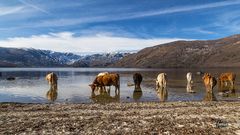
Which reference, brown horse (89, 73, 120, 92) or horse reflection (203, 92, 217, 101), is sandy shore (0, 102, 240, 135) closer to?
horse reflection (203, 92, 217, 101)

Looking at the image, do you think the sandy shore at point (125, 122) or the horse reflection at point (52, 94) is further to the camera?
the horse reflection at point (52, 94)

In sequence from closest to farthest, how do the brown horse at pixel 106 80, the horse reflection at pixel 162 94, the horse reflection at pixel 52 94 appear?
1. the horse reflection at pixel 162 94
2. the horse reflection at pixel 52 94
3. the brown horse at pixel 106 80

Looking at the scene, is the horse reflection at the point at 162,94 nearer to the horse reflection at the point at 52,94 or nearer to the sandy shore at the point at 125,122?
the horse reflection at the point at 52,94

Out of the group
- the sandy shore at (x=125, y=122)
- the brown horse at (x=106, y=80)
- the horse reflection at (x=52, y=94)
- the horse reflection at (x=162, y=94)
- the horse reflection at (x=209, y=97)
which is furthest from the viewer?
the brown horse at (x=106, y=80)

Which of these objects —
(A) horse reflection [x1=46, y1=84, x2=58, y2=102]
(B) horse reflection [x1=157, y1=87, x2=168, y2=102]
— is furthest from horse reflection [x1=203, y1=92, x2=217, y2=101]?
(A) horse reflection [x1=46, y1=84, x2=58, y2=102]

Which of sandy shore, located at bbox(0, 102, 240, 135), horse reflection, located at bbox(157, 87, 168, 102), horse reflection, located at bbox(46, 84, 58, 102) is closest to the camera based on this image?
sandy shore, located at bbox(0, 102, 240, 135)

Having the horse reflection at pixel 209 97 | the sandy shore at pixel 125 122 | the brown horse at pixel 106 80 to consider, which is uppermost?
the brown horse at pixel 106 80

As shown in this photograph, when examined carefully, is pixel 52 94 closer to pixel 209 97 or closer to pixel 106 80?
pixel 106 80

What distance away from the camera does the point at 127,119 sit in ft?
55.7

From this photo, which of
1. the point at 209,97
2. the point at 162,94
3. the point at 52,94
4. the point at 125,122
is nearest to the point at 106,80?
the point at 52,94

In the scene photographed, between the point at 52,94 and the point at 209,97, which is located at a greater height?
the point at 52,94

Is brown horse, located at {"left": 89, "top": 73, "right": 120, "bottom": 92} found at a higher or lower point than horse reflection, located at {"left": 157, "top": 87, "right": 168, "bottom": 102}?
higher

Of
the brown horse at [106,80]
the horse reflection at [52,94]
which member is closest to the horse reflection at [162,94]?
the brown horse at [106,80]

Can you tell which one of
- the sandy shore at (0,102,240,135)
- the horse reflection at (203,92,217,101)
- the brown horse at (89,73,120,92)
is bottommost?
the sandy shore at (0,102,240,135)
